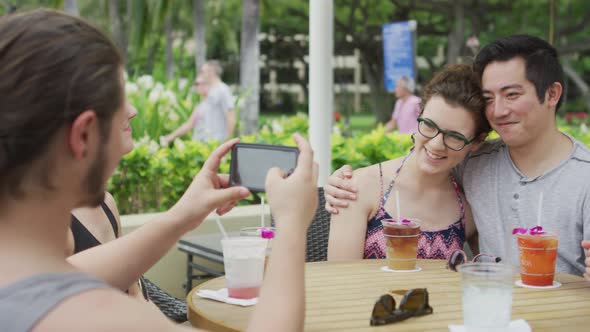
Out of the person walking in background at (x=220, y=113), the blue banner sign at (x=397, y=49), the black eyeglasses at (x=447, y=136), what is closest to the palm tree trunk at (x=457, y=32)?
the blue banner sign at (x=397, y=49)

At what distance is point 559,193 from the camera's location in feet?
9.08

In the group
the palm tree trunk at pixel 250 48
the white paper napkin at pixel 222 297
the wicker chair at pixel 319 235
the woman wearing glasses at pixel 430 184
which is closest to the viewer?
the white paper napkin at pixel 222 297

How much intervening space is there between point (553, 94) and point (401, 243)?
2.94ft

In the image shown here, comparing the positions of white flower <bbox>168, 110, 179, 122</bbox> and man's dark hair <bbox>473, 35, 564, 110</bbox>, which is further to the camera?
white flower <bbox>168, 110, 179, 122</bbox>

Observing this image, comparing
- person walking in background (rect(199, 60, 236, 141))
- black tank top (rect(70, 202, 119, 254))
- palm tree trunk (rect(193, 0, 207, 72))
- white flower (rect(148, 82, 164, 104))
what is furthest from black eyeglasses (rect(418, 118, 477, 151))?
palm tree trunk (rect(193, 0, 207, 72))

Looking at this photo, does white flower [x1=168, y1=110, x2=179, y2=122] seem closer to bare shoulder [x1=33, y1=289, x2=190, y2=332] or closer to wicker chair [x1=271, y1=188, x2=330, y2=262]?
wicker chair [x1=271, y1=188, x2=330, y2=262]

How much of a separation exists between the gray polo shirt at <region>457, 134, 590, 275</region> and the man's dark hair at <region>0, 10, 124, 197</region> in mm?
2001

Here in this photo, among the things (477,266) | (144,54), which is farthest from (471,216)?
(144,54)

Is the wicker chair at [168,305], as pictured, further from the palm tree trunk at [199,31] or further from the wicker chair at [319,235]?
the palm tree trunk at [199,31]

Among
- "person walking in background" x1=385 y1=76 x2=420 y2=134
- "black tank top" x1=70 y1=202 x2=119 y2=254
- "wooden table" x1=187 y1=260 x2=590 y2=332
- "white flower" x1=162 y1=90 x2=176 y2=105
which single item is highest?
"black tank top" x1=70 y1=202 x2=119 y2=254

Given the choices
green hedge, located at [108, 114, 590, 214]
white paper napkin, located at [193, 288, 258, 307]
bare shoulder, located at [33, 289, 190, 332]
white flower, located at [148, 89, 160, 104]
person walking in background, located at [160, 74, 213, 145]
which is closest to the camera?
bare shoulder, located at [33, 289, 190, 332]

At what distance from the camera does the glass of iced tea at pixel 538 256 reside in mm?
2287

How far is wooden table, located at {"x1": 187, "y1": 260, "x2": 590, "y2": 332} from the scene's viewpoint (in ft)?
6.45

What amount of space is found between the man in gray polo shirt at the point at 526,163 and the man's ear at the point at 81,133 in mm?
1773
